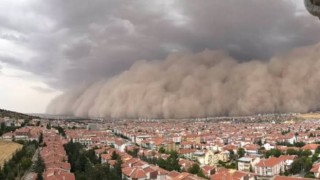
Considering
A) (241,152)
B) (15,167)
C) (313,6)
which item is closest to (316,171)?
(241,152)

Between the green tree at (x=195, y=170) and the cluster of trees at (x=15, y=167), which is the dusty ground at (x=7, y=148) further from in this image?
the green tree at (x=195, y=170)

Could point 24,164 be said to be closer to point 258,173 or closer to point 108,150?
point 108,150

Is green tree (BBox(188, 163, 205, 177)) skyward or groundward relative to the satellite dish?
groundward

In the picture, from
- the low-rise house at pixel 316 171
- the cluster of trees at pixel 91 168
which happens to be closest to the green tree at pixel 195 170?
the cluster of trees at pixel 91 168

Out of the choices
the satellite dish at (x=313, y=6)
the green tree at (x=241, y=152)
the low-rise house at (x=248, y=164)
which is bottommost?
the low-rise house at (x=248, y=164)

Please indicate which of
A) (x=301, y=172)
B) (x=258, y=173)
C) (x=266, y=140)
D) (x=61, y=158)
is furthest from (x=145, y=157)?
(x=266, y=140)

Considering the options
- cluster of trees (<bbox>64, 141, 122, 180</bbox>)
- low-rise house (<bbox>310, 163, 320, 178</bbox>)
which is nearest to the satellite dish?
cluster of trees (<bbox>64, 141, 122, 180</bbox>)

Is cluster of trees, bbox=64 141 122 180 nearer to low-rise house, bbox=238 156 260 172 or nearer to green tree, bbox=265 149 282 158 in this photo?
low-rise house, bbox=238 156 260 172

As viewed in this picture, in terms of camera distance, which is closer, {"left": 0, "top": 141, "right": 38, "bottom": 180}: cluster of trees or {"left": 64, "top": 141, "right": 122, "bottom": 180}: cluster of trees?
{"left": 64, "top": 141, "right": 122, "bottom": 180}: cluster of trees
